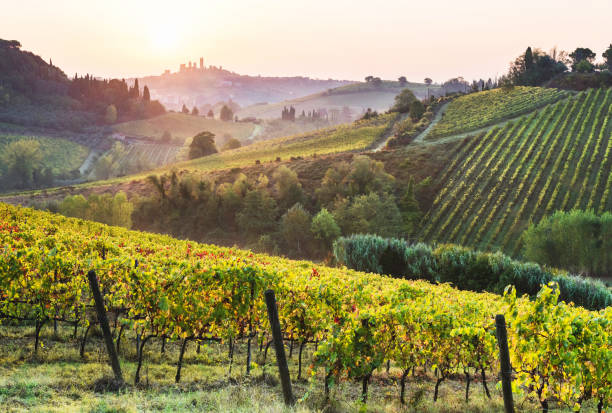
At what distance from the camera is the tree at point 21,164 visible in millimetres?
114500

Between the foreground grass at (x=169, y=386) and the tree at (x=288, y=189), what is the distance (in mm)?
57039

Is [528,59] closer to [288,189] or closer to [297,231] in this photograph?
[288,189]

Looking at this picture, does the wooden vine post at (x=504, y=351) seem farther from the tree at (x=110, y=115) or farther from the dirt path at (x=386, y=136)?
the tree at (x=110, y=115)

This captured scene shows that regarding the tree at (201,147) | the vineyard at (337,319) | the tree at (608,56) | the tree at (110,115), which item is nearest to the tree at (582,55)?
the tree at (608,56)

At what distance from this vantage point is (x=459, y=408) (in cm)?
904

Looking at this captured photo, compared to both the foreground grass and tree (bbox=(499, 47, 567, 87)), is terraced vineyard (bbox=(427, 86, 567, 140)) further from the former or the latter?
the foreground grass

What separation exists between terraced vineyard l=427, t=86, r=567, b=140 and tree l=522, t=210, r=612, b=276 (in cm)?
4577

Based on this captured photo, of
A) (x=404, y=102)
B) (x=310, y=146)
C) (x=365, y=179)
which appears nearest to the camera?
(x=365, y=179)

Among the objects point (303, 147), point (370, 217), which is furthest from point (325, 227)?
point (303, 147)

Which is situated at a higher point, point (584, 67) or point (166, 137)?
point (584, 67)

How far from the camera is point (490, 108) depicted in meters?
100

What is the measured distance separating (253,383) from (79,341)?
5753 millimetres

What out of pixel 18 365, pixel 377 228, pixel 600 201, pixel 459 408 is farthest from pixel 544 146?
pixel 18 365

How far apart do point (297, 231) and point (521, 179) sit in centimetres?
3626
